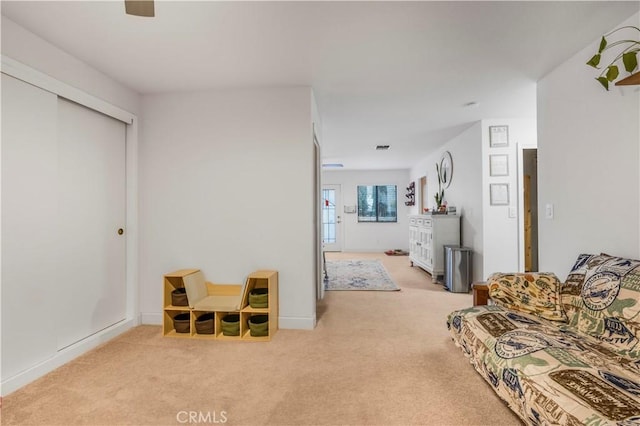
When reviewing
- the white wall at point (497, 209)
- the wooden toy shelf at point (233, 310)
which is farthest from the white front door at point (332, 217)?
the wooden toy shelf at point (233, 310)

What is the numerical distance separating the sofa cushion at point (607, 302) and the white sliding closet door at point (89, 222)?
348cm

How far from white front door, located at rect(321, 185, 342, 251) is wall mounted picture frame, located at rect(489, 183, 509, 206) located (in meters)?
4.98

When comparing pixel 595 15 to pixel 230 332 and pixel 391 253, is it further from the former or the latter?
pixel 391 253

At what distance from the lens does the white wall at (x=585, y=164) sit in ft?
6.31

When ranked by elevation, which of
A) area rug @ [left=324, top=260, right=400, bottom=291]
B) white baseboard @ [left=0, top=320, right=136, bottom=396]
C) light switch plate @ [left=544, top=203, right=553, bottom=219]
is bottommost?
area rug @ [left=324, top=260, right=400, bottom=291]

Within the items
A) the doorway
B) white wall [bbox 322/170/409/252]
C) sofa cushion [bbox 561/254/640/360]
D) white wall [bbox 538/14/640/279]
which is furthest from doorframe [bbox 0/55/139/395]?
white wall [bbox 322/170/409/252]

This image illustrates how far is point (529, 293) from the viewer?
2.05 metres

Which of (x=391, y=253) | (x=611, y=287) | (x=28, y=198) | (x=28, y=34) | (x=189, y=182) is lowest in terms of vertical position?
(x=391, y=253)

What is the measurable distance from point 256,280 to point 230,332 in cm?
49

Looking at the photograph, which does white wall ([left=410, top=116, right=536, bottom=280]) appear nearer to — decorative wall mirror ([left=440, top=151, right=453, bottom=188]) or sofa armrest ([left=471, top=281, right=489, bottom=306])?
decorative wall mirror ([left=440, top=151, right=453, bottom=188])

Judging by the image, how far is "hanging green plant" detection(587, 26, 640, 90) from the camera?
181cm

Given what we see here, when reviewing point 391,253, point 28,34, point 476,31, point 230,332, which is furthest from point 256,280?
point 391,253

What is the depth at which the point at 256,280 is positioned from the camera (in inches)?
111

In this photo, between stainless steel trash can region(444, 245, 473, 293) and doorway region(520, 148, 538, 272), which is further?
stainless steel trash can region(444, 245, 473, 293)
